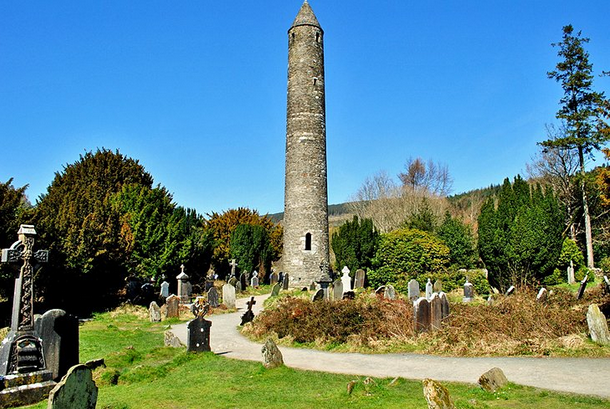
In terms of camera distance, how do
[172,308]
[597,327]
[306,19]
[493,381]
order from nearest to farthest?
[493,381] → [597,327] → [172,308] → [306,19]

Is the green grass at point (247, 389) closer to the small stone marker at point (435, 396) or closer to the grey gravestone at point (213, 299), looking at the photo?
the small stone marker at point (435, 396)

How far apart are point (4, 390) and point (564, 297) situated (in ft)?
46.0

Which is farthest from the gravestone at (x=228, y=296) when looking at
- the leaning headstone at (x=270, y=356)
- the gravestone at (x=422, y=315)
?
the leaning headstone at (x=270, y=356)

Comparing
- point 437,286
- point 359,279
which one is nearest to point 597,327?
point 437,286

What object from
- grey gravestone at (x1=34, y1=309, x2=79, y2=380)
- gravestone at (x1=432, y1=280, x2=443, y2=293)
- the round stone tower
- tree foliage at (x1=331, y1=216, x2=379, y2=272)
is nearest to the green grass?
grey gravestone at (x1=34, y1=309, x2=79, y2=380)

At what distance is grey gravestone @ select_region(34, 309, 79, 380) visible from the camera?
8.54 m

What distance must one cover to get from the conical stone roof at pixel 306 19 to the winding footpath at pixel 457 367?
69.2 feet

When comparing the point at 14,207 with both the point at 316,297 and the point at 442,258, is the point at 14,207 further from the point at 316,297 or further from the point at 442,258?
the point at 442,258

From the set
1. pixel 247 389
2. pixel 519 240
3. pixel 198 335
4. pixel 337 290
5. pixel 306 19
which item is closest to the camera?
pixel 247 389

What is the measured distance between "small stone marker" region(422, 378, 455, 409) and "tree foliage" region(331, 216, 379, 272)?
20.7 metres

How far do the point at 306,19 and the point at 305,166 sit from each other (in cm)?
857

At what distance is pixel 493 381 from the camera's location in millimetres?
7203

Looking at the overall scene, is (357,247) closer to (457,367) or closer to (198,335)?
(198,335)

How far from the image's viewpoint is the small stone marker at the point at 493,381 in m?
7.15
